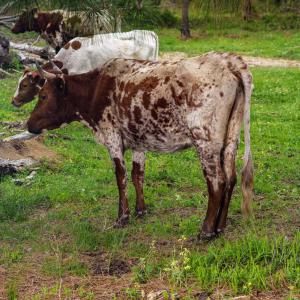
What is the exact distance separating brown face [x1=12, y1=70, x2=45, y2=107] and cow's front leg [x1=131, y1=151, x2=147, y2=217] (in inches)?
179

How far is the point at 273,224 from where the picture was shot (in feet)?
21.1

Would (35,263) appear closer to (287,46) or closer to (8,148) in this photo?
(8,148)

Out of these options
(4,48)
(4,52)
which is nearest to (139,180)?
(4,48)

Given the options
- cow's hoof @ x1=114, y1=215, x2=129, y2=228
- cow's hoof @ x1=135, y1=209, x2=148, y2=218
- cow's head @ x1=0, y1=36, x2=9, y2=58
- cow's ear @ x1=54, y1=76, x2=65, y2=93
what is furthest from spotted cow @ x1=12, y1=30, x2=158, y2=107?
cow's hoof @ x1=114, y1=215, x2=129, y2=228

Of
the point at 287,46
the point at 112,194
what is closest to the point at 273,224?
the point at 112,194

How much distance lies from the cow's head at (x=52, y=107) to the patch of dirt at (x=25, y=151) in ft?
5.92

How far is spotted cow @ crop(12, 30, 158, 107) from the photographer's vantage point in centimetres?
1155

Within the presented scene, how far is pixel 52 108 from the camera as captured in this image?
735cm

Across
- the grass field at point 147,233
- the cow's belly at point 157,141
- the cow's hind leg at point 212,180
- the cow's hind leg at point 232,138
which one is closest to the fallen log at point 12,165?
the grass field at point 147,233

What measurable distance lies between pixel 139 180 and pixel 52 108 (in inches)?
51.1

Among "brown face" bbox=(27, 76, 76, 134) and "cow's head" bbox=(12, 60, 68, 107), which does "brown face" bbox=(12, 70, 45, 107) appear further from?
"brown face" bbox=(27, 76, 76, 134)

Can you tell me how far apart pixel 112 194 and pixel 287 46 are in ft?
57.9

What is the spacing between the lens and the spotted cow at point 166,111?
6.00 meters

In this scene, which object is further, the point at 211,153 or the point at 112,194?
the point at 112,194
